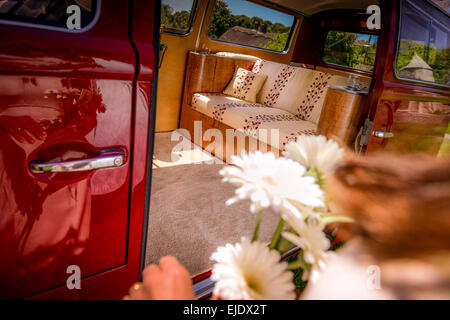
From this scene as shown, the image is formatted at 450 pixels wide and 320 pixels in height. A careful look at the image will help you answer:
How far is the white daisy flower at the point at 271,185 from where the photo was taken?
1.32 feet

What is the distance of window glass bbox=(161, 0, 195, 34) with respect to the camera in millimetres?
3459

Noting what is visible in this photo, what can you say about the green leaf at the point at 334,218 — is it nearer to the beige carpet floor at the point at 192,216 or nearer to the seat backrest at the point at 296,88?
the beige carpet floor at the point at 192,216

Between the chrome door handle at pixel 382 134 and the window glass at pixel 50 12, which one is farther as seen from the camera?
the chrome door handle at pixel 382 134

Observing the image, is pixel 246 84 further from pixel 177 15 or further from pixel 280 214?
pixel 280 214

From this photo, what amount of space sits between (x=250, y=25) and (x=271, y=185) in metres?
4.26

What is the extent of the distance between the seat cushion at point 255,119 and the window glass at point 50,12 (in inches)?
83.4

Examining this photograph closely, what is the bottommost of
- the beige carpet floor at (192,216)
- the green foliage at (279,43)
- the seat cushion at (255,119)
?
the beige carpet floor at (192,216)

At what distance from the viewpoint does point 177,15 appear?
11.7 feet

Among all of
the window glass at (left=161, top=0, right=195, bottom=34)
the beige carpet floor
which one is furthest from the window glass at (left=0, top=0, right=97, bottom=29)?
the window glass at (left=161, top=0, right=195, bottom=34)

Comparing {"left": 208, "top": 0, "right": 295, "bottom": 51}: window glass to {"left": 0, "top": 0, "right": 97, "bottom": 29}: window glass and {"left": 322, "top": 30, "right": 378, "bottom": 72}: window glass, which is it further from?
{"left": 0, "top": 0, "right": 97, "bottom": 29}: window glass

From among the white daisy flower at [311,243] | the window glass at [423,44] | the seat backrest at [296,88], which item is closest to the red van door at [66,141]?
the white daisy flower at [311,243]

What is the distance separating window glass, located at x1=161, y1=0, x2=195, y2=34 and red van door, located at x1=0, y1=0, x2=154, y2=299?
9.90 feet

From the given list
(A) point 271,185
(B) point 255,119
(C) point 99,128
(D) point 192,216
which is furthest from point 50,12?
(B) point 255,119

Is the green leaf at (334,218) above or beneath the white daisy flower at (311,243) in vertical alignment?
above
